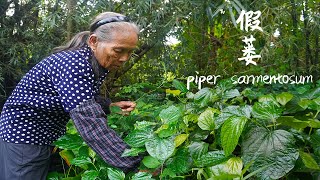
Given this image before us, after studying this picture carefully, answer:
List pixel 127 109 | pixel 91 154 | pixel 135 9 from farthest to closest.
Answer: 1. pixel 135 9
2. pixel 127 109
3. pixel 91 154

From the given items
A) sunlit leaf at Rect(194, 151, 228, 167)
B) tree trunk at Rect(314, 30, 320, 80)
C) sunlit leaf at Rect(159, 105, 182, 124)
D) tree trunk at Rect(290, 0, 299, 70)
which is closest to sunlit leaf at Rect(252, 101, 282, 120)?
sunlit leaf at Rect(194, 151, 228, 167)

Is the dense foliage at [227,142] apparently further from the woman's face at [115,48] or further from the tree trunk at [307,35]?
the tree trunk at [307,35]

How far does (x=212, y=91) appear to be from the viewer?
1.06m

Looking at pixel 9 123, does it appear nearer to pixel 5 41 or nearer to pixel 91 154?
pixel 91 154

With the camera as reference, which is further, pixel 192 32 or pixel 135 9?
pixel 192 32

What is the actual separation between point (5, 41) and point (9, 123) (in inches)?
96.6

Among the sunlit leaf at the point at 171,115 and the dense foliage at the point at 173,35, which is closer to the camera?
the sunlit leaf at the point at 171,115

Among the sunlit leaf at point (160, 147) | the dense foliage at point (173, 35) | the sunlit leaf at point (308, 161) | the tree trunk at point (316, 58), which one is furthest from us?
the tree trunk at point (316, 58)

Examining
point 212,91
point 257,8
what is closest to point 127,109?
point 212,91

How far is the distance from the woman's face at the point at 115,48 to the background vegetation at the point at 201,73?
0.58 feet

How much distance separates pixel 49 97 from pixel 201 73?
2768 millimetres

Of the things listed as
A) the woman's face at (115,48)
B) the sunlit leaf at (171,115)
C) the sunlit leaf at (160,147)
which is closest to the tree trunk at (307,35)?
the woman's face at (115,48)

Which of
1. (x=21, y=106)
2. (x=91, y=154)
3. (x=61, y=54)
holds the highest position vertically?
(x=61, y=54)

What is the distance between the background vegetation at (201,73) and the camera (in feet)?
2.32
